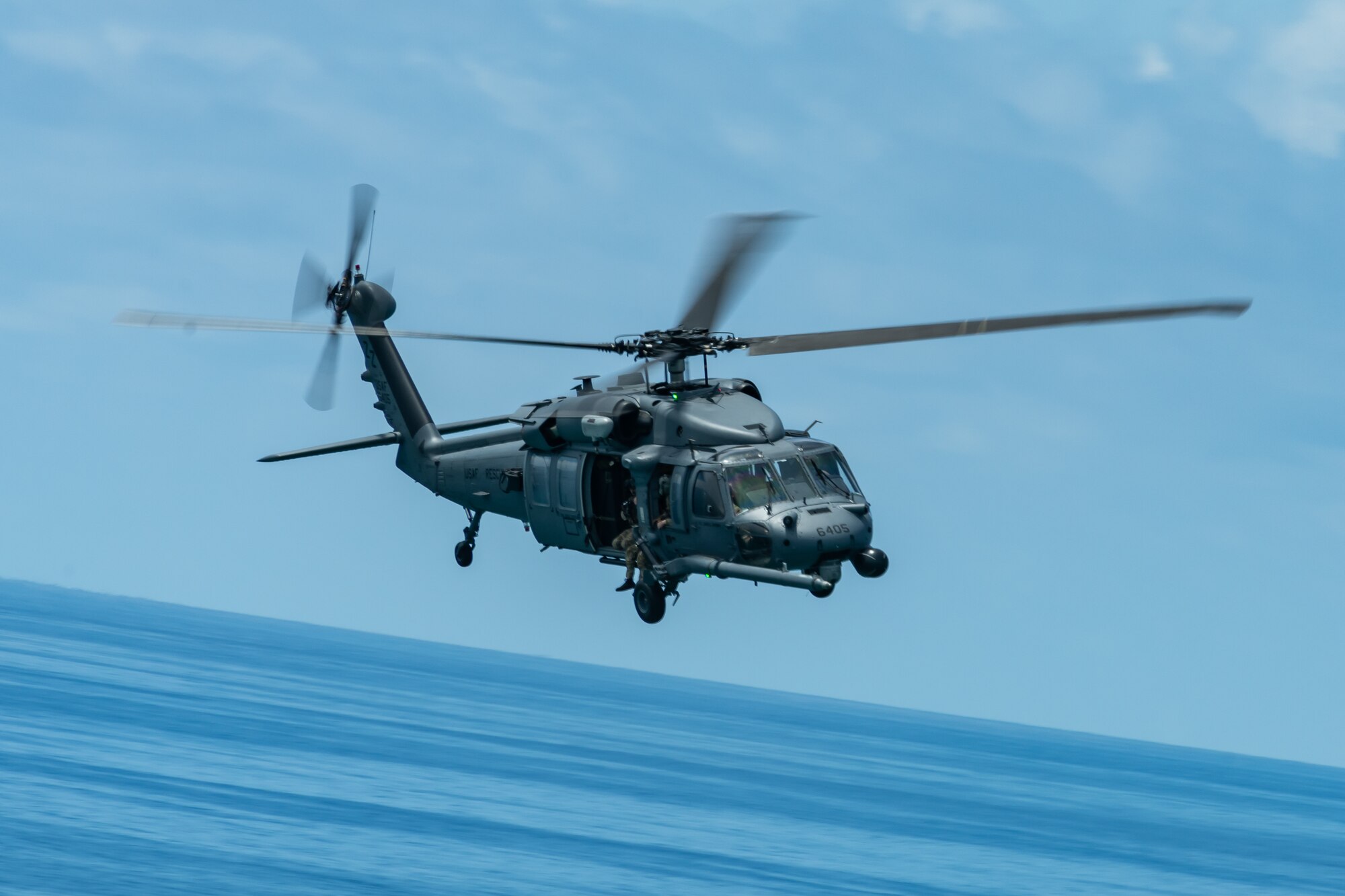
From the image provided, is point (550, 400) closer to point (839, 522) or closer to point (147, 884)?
point (839, 522)

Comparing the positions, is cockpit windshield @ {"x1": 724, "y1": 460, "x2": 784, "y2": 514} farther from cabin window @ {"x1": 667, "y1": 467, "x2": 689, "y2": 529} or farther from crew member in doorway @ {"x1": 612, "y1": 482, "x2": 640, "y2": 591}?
crew member in doorway @ {"x1": 612, "y1": 482, "x2": 640, "y2": 591}

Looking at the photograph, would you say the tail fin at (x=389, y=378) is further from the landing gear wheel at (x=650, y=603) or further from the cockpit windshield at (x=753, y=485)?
→ the cockpit windshield at (x=753, y=485)

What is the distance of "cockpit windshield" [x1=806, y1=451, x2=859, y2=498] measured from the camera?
25062 mm

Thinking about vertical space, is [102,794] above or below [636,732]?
below

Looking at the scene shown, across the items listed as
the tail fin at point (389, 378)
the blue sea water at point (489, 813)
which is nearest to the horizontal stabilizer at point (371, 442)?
the tail fin at point (389, 378)

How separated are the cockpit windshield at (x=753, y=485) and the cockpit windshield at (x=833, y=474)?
923mm

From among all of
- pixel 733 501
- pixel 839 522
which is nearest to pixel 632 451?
pixel 733 501

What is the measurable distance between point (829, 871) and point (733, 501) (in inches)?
2218

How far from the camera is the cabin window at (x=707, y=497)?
79.8ft

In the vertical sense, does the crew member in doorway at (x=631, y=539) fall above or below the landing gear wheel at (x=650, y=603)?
above

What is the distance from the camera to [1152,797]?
170m

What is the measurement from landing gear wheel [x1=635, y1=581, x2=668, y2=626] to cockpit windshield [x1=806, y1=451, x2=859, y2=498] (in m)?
3.44

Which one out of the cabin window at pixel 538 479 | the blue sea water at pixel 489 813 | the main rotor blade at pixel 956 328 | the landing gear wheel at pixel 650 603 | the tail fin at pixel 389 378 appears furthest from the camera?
the blue sea water at pixel 489 813

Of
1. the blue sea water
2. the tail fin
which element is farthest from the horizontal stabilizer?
the blue sea water
